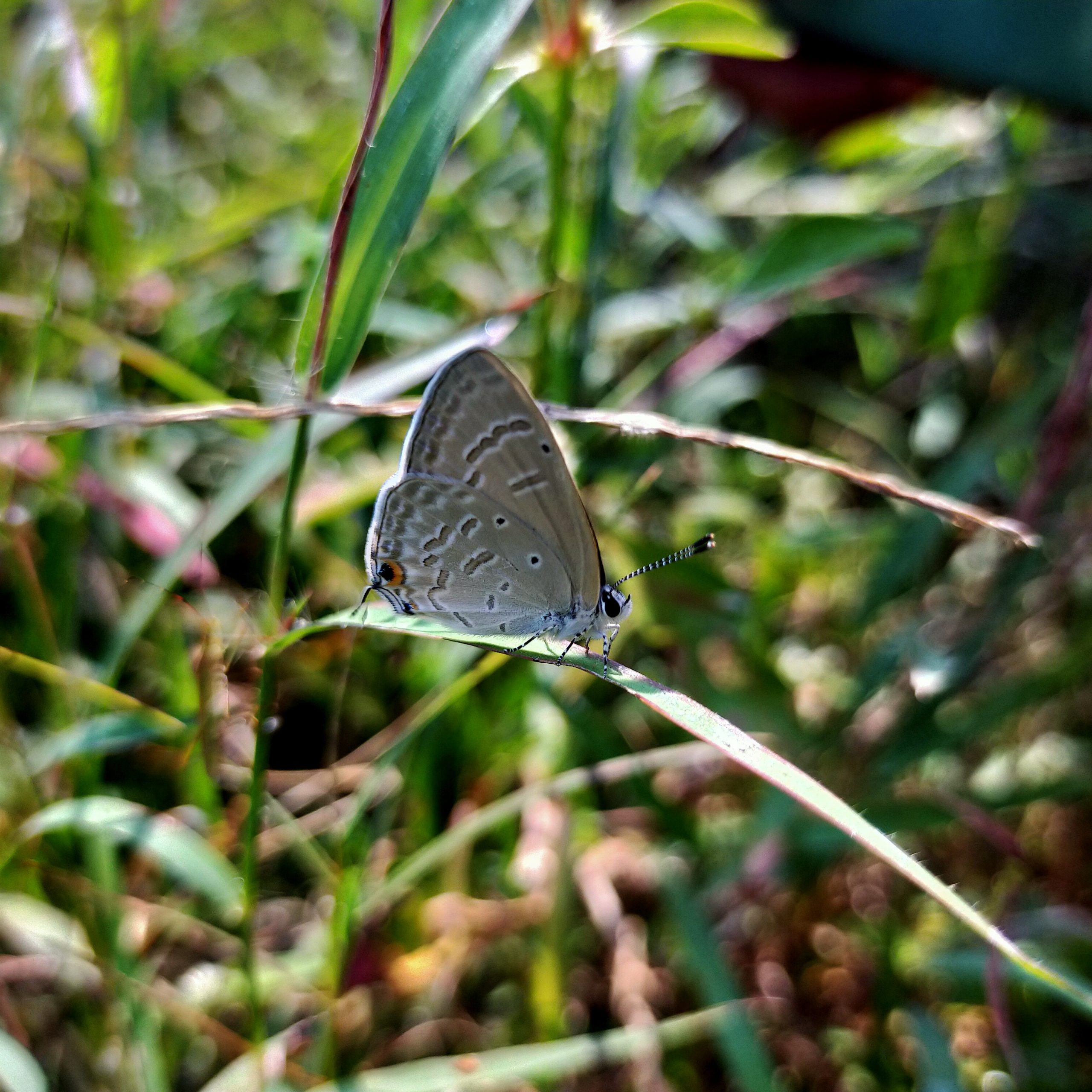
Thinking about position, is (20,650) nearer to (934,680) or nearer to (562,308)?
(562,308)

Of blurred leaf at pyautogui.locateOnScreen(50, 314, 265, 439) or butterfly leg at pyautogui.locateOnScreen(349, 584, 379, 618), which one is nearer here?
butterfly leg at pyautogui.locateOnScreen(349, 584, 379, 618)

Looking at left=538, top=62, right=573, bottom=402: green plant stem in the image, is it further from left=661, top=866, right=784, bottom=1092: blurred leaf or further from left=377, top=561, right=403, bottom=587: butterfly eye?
left=661, top=866, right=784, bottom=1092: blurred leaf

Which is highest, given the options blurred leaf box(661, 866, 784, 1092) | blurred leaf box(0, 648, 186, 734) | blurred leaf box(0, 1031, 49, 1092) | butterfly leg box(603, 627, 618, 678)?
blurred leaf box(0, 648, 186, 734)

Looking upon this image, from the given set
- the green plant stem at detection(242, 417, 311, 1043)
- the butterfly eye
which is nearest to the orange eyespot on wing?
the butterfly eye

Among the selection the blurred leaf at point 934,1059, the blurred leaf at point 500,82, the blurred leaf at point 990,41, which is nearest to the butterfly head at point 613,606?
the blurred leaf at point 500,82

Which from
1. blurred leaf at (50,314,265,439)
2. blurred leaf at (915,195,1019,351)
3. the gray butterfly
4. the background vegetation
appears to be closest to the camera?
the gray butterfly

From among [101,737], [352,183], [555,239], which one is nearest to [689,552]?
[555,239]

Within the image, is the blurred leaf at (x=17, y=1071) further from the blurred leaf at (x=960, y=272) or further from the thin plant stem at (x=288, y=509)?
the blurred leaf at (x=960, y=272)
